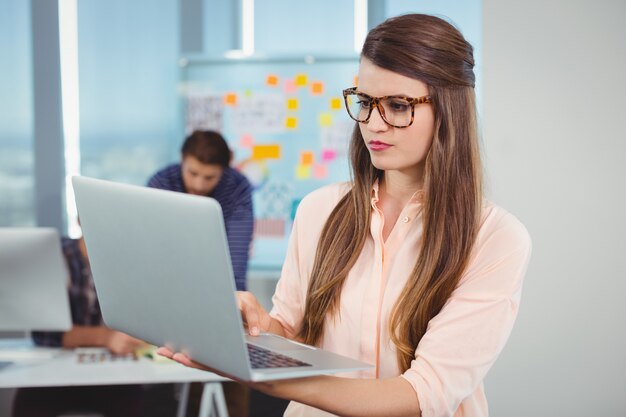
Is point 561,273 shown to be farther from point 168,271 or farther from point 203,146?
point 168,271

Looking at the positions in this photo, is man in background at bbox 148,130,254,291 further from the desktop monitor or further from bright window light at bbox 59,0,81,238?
the desktop monitor

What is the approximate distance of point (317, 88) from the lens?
14.1 ft

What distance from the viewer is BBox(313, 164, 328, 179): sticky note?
432 cm

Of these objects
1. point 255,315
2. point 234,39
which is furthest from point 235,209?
point 255,315

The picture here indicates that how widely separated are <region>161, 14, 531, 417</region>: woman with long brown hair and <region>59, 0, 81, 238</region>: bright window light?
3.27 m

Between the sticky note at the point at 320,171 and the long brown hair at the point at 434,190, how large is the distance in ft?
9.55

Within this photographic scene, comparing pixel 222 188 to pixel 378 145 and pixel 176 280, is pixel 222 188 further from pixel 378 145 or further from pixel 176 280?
pixel 176 280

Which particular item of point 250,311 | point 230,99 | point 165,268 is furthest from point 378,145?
point 230,99

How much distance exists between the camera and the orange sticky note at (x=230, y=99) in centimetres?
435

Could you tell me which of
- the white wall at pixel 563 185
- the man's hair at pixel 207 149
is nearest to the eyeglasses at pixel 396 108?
the white wall at pixel 563 185

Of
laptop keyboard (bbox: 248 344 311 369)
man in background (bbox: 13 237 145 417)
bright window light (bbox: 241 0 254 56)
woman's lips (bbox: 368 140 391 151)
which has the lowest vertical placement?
man in background (bbox: 13 237 145 417)

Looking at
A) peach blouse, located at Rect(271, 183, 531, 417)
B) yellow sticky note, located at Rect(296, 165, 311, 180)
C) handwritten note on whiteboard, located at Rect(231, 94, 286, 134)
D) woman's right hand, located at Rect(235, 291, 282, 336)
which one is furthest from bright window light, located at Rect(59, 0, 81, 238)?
woman's right hand, located at Rect(235, 291, 282, 336)

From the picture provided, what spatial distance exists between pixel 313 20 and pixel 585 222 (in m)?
2.16

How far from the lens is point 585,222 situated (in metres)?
2.92
